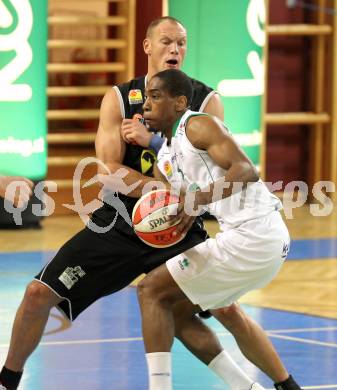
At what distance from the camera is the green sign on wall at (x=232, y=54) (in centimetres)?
1160

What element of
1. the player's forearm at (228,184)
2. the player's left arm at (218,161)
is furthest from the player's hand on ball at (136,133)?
the player's forearm at (228,184)

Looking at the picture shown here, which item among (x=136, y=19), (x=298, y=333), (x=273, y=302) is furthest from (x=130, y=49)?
(x=298, y=333)

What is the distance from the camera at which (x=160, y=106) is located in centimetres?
541

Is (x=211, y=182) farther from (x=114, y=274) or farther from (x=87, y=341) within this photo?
(x=87, y=341)

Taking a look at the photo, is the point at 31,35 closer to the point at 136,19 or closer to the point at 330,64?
the point at 136,19

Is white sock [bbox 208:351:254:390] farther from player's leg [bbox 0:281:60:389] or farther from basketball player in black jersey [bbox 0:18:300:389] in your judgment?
player's leg [bbox 0:281:60:389]

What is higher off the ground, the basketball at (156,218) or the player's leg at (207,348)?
the basketball at (156,218)

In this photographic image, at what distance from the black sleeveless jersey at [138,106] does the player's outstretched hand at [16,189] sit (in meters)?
0.57

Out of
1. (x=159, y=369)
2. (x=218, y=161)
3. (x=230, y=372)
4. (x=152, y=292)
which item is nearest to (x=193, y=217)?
(x=218, y=161)

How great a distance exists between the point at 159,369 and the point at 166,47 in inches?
69.5

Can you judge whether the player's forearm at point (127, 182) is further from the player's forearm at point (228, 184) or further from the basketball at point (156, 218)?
the player's forearm at point (228, 184)

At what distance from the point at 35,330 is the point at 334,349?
2035 mm

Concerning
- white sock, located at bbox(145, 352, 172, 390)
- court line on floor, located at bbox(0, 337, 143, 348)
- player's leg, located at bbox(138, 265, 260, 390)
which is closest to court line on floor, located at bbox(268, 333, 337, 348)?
court line on floor, located at bbox(0, 337, 143, 348)

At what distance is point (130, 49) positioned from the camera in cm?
1290
